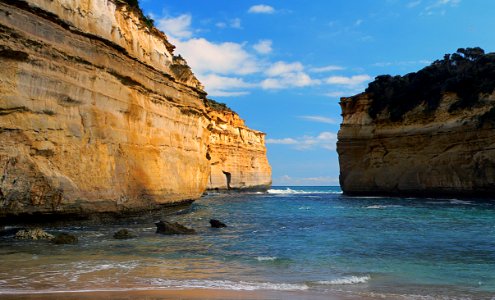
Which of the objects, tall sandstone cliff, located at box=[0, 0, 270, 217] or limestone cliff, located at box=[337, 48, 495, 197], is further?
limestone cliff, located at box=[337, 48, 495, 197]

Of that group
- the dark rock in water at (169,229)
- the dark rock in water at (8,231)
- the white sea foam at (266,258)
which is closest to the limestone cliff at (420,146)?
the dark rock in water at (169,229)

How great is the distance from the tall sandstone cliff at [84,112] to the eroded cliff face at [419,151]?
21.3m

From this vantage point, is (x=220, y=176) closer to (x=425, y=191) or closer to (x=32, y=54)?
(x=425, y=191)

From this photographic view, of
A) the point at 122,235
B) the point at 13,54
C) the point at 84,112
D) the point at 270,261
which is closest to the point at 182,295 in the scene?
the point at 270,261

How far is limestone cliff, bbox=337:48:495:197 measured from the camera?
28906 millimetres

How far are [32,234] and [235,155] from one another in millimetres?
45602

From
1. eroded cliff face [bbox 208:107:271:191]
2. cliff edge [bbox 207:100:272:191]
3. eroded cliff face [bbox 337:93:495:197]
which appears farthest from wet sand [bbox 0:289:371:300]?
eroded cliff face [bbox 208:107:271:191]

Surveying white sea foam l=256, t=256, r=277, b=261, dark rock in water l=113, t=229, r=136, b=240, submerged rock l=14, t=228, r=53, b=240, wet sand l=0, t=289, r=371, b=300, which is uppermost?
submerged rock l=14, t=228, r=53, b=240

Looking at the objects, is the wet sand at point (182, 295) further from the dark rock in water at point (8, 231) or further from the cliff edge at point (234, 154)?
the cliff edge at point (234, 154)

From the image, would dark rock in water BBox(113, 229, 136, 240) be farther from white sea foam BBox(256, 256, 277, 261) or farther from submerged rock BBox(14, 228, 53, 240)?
white sea foam BBox(256, 256, 277, 261)

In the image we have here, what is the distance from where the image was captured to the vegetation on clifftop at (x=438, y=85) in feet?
102

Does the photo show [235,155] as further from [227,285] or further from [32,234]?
[227,285]

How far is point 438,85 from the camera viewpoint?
3481cm

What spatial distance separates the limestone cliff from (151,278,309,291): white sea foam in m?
26.0
